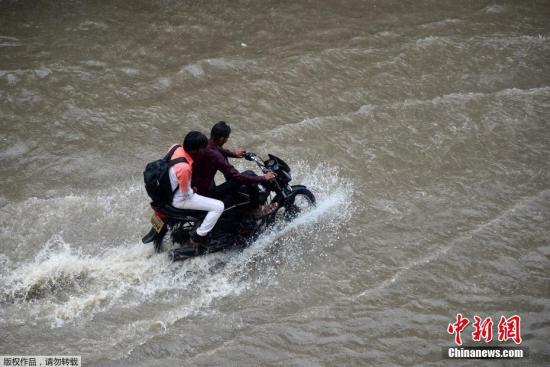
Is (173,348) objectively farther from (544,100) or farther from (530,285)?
(544,100)

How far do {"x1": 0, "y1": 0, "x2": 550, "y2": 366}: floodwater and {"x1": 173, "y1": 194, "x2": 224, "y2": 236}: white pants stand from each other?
70cm

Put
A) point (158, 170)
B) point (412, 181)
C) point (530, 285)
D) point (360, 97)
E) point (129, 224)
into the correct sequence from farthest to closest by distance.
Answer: point (360, 97) → point (412, 181) → point (129, 224) → point (530, 285) → point (158, 170)

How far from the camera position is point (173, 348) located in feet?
17.6

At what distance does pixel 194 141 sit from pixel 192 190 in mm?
613

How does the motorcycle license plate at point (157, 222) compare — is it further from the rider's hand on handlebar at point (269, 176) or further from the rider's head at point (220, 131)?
the rider's hand on handlebar at point (269, 176)

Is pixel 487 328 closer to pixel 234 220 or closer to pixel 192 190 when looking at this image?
pixel 234 220

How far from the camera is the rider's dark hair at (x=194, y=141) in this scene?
17.1ft

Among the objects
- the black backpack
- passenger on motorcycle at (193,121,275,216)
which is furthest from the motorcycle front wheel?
the black backpack

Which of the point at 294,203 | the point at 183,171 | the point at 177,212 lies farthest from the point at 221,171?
the point at 294,203

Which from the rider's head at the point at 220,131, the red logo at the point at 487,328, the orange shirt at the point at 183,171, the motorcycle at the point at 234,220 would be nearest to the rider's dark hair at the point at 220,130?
the rider's head at the point at 220,131

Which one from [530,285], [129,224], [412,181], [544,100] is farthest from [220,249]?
[544,100]

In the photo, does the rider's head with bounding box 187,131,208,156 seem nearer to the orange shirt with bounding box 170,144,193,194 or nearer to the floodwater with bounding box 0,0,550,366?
the orange shirt with bounding box 170,144,193,194

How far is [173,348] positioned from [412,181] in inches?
157

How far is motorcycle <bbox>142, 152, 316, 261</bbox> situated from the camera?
588 cm
